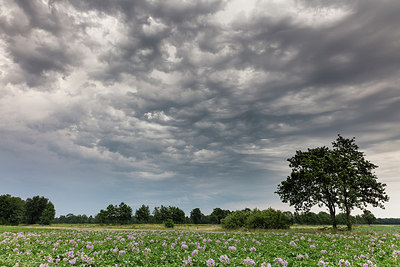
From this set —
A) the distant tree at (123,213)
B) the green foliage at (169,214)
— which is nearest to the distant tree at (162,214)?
the green foliage at (169,214)

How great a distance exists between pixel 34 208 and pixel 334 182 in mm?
115238

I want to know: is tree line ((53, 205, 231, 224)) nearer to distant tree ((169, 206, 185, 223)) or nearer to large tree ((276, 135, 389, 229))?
distant tree ((169, 206, 185, 223))

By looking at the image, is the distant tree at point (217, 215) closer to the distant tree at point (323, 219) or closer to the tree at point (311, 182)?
the distant tree at point (323, 219)

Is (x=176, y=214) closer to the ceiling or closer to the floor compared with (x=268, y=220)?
closer to the floor

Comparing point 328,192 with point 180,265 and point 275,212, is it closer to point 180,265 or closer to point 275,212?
point 275,212

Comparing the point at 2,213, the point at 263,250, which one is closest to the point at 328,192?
the point at 263,250

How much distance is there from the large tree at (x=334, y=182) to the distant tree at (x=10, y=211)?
102 m

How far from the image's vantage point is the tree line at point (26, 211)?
3265 inches

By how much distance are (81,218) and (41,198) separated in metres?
86.1

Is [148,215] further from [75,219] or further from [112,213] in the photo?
[75,219]

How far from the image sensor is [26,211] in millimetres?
92562

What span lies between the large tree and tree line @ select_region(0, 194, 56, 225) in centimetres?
9679

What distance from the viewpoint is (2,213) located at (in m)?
82.0

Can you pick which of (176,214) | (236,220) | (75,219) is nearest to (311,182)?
(236,220)
